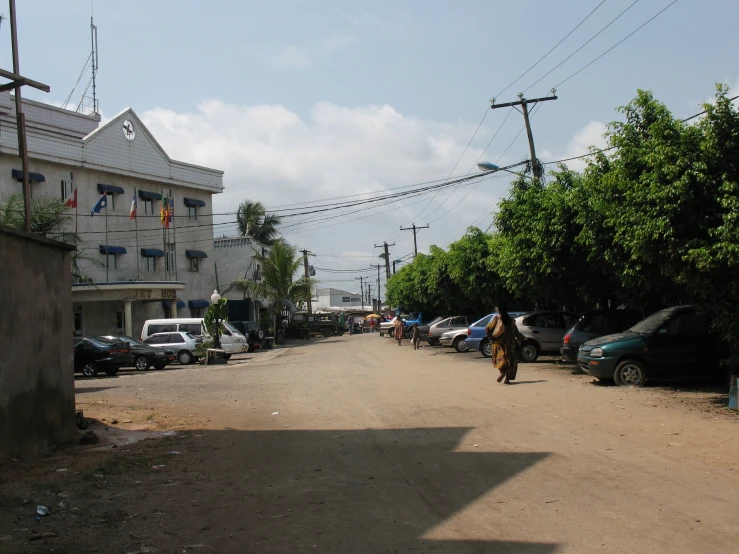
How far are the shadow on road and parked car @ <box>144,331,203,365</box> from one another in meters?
22.5

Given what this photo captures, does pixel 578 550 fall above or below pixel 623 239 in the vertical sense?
below

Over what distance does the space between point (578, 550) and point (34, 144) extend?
3812 centimetres

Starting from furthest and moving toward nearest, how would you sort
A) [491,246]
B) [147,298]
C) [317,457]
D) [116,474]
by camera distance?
[147,298]
[491,246]
[317,457]
[116,474]

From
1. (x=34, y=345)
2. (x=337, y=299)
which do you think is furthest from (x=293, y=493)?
(x=337, y=299)

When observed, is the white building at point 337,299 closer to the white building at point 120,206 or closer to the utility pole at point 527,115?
the white building at point 120,206

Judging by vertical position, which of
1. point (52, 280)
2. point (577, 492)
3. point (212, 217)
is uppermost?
point (212, 217)

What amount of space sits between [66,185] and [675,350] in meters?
34.3

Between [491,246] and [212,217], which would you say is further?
[212,217]

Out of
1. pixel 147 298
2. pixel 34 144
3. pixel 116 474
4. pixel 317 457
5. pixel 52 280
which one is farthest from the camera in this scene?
pixel 147 298

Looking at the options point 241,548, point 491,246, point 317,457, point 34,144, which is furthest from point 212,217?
point 241,548

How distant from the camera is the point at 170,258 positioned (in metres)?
47.2

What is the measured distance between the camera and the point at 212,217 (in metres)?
50.5

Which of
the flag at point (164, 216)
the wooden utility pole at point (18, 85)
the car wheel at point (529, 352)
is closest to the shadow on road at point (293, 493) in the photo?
the wooden utility pole at point (18, 85)

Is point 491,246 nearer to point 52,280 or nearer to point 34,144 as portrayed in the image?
point 52,280
